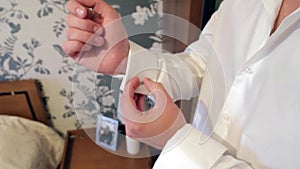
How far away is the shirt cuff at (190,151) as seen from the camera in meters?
0.43

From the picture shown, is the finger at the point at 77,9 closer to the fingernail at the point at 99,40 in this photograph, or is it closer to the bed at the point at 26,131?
the fingernail at the point at 99,40

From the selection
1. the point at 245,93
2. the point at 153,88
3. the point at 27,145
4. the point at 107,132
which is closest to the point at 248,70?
the point at 245,93

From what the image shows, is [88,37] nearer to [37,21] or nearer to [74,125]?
[37,21]

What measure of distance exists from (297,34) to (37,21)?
0.86 m

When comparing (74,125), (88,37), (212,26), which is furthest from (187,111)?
(74,125)

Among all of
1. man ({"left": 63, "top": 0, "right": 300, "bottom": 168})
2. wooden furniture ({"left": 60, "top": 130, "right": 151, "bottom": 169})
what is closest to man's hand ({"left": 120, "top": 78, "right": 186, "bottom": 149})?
man ({"left": 63, "top": 0, "right": 300, "bottom": 168})

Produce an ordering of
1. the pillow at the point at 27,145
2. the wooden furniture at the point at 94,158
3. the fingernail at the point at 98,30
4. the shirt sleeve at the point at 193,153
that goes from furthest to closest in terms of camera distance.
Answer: the wooden furniture at the point at 94,158
the pillow at the point at 27,145
the fingernail at the point at 98,30
the shirt sleeve at the point at 193,153

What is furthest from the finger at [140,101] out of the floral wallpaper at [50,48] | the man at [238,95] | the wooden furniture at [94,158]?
the wooden furniture at [94,158]

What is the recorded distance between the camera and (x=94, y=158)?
3.68 feet

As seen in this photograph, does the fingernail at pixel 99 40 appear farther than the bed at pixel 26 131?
No

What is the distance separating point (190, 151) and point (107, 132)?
71 centimetres

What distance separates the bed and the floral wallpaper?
52mm

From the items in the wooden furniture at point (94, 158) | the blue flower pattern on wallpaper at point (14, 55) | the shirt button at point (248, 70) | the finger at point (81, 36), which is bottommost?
the wooden furniture at point (94, 158)

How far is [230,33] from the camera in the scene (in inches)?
23.0
